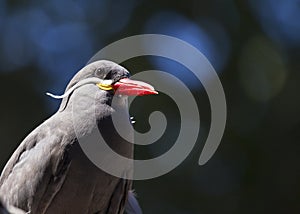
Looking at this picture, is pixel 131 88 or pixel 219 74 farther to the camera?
pixel 219 74

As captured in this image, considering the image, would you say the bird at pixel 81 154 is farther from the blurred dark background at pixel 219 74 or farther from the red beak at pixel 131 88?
the blurred dark background at pixel 219 74

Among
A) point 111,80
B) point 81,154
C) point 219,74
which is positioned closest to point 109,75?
point 111,80

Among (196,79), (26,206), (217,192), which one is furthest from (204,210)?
(26,206)

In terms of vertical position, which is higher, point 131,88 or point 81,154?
point 131,88

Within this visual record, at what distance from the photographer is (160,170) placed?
155 inches

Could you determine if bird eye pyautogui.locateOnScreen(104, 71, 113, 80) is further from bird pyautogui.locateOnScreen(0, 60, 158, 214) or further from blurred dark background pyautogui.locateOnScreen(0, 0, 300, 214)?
blurred dark background pyautogui.locateOnScreen(0, 0, 300, 214)

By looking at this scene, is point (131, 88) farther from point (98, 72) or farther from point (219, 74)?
point (219, 74)

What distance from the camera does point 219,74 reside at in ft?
15.6

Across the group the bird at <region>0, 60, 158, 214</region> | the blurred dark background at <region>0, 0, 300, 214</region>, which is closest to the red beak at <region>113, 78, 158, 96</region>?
the bird at <region>0, 60, 158, 214</region>

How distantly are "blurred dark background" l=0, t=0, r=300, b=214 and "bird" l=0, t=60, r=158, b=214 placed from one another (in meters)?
2.13

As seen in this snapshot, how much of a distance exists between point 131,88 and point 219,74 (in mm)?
2597

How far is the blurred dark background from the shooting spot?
464 cm

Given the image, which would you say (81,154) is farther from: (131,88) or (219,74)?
→ (219,74)

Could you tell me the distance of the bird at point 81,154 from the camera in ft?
7.30
